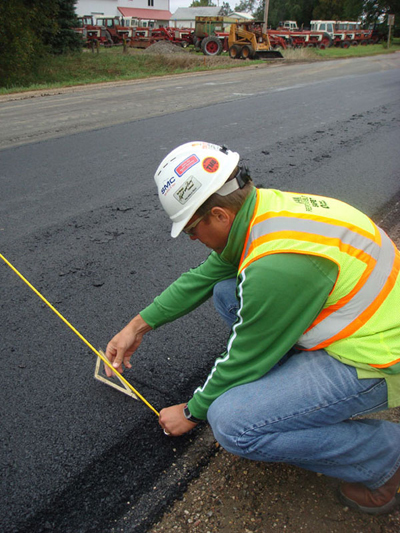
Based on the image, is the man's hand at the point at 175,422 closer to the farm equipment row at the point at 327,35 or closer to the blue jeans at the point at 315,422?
the blue jeans at the point at 315,422

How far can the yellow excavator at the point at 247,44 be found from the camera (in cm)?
2383

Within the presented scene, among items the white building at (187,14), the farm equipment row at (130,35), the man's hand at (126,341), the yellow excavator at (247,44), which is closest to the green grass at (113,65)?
the yellow excavator at (247,44)

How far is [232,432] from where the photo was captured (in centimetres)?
180

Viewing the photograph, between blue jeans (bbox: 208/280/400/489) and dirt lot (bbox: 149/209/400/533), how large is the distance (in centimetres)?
16

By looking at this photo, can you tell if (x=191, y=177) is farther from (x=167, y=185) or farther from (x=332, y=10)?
(x=332, y=10)

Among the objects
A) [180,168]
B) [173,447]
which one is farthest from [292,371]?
[180,168]

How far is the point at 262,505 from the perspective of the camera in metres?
1.89

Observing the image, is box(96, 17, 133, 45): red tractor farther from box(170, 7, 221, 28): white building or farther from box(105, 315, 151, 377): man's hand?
box(105, 315, 151, 377): man's hand

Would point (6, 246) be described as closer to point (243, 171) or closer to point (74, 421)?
point (74, 421)

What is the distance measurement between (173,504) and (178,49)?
32.2m

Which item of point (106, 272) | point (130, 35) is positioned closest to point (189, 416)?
point (106, 272)

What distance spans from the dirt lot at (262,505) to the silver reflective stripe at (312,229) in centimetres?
97

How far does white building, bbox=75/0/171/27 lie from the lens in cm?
5575

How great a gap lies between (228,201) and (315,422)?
2.86 feet
